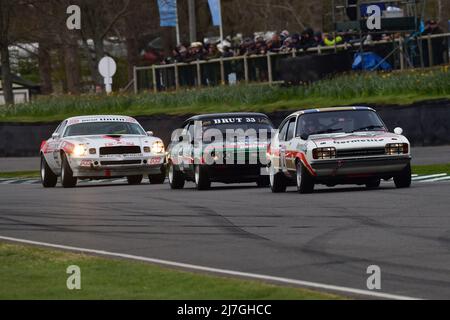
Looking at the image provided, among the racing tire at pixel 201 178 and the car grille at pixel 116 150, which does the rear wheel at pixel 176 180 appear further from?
the car grille at pixel 116 150

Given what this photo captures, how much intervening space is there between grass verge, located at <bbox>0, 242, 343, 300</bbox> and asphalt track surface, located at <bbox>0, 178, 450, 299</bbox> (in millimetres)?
632

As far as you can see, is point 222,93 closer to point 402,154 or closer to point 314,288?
point 402,154

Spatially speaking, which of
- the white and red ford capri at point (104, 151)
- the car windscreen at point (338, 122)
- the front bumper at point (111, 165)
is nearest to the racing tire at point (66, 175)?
the white and red ford capri at point (104, 151)

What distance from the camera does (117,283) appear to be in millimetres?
10273

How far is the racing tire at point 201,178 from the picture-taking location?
22797 mm

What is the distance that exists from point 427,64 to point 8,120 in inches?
521

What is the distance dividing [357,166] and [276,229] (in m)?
5.14

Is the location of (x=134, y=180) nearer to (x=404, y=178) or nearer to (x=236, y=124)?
(x=236, y=124)

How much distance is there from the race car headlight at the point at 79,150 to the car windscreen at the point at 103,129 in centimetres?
91

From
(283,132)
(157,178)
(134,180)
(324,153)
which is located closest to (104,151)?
(157,178)

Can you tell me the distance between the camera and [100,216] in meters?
17.0

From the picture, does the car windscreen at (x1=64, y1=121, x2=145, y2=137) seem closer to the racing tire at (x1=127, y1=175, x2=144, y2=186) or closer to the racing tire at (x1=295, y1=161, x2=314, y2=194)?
the racing tire at (x1=127, y1=175, x2=144, y2=186)

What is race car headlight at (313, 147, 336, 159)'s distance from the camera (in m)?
19.5
